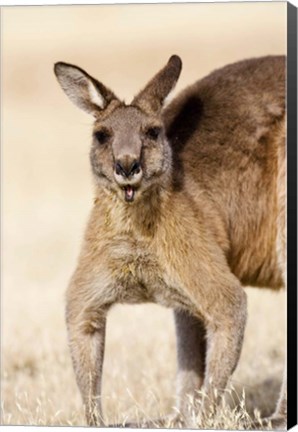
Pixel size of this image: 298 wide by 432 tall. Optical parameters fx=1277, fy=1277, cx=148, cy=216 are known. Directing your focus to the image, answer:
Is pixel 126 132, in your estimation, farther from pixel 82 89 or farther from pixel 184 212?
pixel 184 212

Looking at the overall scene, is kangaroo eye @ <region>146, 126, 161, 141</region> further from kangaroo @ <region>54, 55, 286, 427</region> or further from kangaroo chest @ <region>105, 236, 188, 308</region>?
kangaroo chest @ <region>105, 236, 188, 308</region>

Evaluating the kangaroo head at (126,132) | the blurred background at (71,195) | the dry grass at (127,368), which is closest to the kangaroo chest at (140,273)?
the kangaroo head at (126,132)

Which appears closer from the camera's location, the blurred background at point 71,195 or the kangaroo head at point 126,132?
the kangaroo head at point 126,132

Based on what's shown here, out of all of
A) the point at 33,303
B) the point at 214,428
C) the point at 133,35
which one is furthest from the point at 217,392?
the point at 133,35

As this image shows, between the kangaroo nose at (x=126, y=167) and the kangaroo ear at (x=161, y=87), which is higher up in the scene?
the kangaroo ear at (x=161, y=87)

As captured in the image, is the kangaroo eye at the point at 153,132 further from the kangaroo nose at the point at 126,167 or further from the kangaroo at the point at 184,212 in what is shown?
the kangaroo nose at the point at 126,167

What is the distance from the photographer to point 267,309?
9.44 meters

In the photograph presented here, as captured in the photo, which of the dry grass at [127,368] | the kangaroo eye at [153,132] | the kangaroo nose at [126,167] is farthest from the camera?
the dry grass at [127,368]

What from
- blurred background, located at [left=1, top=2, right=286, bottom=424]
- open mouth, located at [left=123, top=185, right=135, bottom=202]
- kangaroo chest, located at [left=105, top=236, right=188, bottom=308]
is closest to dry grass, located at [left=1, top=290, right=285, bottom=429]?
blurred background, located at [left=1, top=2, right=286, bottom=424]

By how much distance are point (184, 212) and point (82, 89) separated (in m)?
0.80

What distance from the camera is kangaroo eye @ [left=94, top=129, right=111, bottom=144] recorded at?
6043 millimetres

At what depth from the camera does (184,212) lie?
20.8ft

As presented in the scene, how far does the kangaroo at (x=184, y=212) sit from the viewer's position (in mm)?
6098

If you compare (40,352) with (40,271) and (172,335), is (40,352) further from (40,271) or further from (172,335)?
(40,271)
